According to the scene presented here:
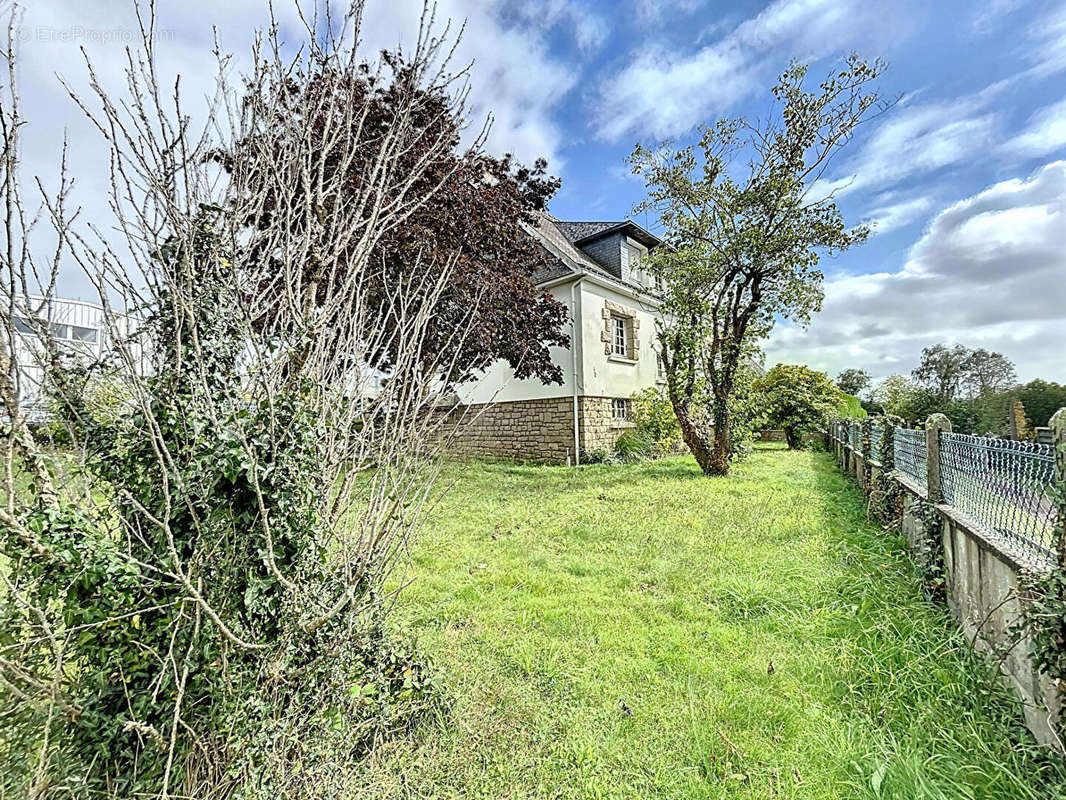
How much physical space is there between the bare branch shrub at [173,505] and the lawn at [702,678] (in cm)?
79

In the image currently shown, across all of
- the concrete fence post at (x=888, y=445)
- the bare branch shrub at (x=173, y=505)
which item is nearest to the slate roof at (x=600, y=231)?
the concrete fence post at (x=888, y=445)

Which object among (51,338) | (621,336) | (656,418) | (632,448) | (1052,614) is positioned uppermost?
(621,336)

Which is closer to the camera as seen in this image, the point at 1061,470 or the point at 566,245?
the point at 1061,470

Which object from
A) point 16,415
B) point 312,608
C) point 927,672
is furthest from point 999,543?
point 16,415

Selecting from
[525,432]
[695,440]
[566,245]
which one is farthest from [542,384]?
[566,245]

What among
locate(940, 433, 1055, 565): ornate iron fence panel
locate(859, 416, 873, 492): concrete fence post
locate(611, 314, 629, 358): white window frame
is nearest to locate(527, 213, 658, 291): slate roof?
locate(611, 314, 629, 358): white window frame

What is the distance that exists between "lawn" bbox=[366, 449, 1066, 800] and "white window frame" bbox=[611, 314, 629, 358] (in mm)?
9612

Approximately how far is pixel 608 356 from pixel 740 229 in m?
4.85

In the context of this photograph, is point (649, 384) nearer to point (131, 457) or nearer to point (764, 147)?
point (764, 147)

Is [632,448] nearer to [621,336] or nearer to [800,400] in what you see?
[621,336]

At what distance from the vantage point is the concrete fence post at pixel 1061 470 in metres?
1.95

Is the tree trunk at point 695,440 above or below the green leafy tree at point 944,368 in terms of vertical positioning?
below

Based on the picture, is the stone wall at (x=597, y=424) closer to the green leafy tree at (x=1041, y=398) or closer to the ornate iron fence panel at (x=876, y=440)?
the ornate iron fence panel at (x=876, y=440)

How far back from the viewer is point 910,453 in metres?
4.87
